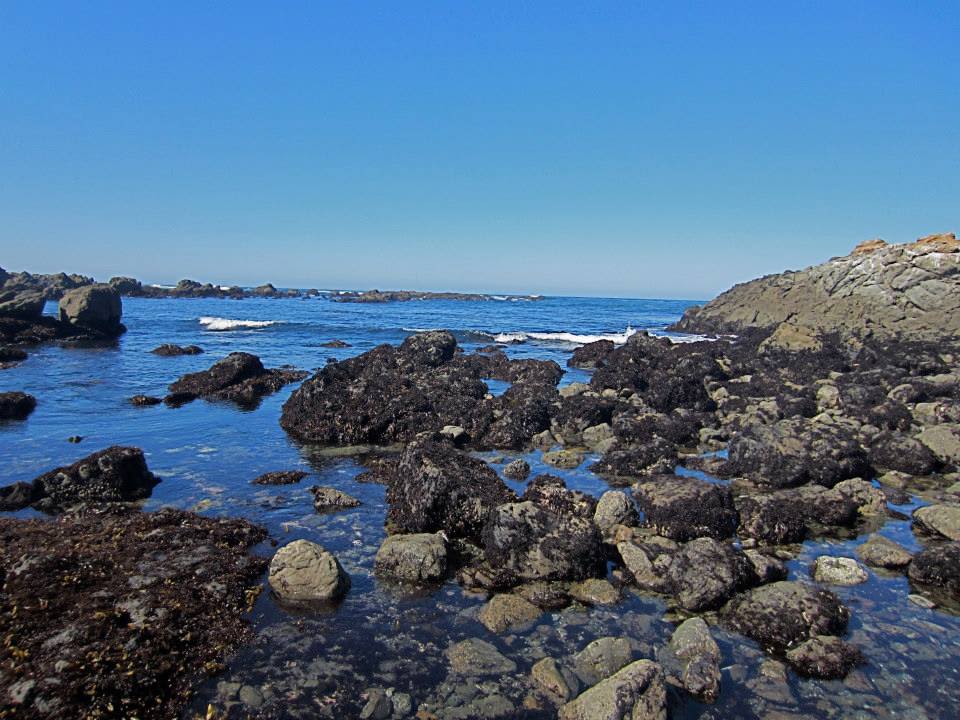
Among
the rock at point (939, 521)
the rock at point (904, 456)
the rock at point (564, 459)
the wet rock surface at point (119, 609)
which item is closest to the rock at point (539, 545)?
the wet rock surface at point (119, 609)

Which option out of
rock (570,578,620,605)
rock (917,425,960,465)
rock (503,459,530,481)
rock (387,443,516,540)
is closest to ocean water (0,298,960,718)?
rock (570,578,620,605)

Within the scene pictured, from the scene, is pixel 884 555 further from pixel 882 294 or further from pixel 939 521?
pixel 882 294

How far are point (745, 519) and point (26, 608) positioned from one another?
10.4 metres

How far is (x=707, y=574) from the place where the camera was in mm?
7668

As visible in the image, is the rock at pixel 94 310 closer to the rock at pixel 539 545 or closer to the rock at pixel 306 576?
the rock at pixel 306 576

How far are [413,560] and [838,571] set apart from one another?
240 inches

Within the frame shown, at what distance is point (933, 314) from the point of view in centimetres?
3278

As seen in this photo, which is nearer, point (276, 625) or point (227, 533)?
point (276, 625)

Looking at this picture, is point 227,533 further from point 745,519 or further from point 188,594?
point 745,519

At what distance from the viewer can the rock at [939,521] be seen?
940cm

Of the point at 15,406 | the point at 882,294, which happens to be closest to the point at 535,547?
the point at 15,406

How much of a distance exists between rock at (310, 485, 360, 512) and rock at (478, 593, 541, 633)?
13.5 feet

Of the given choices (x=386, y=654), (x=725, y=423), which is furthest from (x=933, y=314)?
(x=386, y=654)

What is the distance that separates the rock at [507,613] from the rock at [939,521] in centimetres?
726
